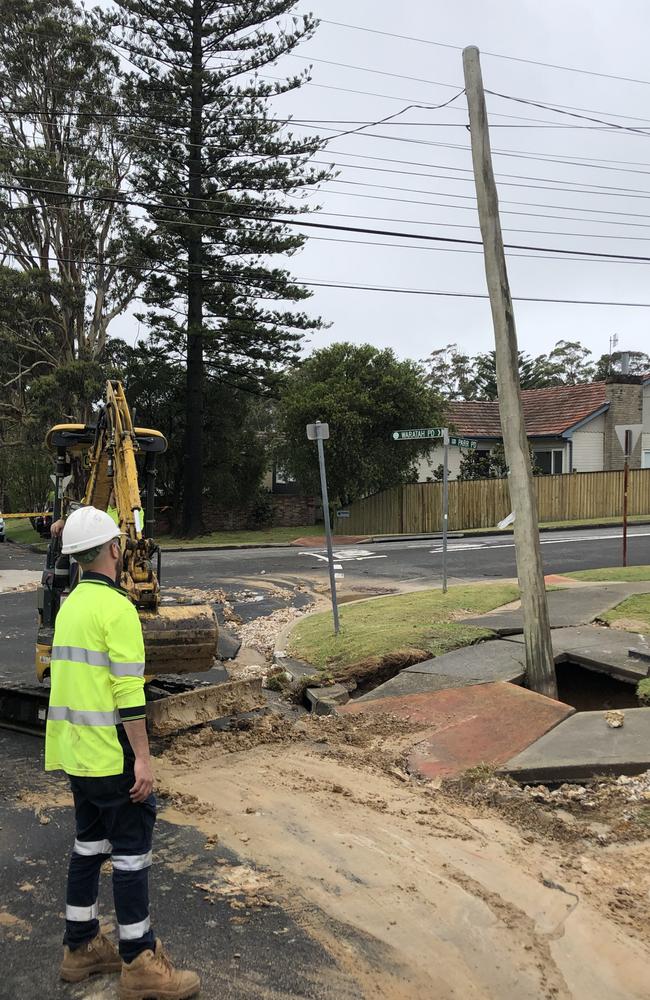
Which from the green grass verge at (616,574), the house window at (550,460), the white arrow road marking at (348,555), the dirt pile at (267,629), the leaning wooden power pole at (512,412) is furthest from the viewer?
the house window at (550,460)

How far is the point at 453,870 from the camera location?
451 cm

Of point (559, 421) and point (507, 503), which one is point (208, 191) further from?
point (559, 421)

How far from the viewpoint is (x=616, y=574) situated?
1511 centimetres

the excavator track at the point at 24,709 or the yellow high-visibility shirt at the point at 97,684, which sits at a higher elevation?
the yellow high-visibility shirt at the point at 97,684

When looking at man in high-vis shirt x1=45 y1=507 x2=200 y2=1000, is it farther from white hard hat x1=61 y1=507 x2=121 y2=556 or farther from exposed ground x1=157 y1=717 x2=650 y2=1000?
exposed ground x1=157 y1=717 x2=650 y2=1000

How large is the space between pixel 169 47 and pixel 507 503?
20149 mm

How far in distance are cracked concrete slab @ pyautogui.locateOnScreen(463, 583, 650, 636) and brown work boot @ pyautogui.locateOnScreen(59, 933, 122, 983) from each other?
7130 millimetres

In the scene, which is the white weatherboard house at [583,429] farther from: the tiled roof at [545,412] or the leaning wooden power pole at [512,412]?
the leaning wooden power pole at [512,412]

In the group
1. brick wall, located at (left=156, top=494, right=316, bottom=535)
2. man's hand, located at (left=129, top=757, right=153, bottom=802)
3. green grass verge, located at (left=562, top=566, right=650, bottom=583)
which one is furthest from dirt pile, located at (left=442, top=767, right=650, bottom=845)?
brick wall, located at (left=156, top=494, right=316, bottom=535)

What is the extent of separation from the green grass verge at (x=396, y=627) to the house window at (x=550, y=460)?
87.5 feet

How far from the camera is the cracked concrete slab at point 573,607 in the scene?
10305mm

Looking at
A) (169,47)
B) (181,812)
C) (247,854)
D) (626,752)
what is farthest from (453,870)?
(169,47)

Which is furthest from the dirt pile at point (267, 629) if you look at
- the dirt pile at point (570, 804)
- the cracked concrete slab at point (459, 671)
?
the dirt pile at point (570, 804)

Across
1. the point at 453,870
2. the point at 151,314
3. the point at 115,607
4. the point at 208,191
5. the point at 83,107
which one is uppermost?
the point at 83,107
